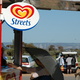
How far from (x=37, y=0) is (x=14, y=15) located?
94 cm

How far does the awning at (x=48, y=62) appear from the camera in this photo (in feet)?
16.3

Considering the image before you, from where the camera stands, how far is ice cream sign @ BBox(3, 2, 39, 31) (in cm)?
440

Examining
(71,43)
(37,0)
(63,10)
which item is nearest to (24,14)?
(37,0)

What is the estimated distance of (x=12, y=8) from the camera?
454 cm

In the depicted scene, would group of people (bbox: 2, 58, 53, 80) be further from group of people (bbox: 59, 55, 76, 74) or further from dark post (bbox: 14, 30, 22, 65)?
group of people (bbox: 59, 55, 76, 74)

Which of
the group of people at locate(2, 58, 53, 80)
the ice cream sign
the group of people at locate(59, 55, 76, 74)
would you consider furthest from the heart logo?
the group of people at locate(59, 55, 76, 74)

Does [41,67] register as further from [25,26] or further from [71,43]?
[71,43]

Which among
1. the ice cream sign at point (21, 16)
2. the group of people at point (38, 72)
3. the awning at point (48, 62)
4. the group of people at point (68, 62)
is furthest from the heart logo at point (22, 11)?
the group of people at point (68, 62)

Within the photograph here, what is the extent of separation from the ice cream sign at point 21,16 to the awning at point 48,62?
0.66 metres

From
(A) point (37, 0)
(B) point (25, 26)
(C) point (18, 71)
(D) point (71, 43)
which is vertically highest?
(A) point (37, 0)

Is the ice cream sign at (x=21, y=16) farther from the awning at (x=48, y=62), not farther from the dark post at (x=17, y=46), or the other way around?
the dark post at (x=17, y=46)

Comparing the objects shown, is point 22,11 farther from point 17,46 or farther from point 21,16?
point 17,46

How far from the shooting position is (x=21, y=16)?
456cm

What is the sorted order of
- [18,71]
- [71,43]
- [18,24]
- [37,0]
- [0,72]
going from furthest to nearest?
[71,43] → [37,0] → [18,71] → [18,24] → [0,72]
